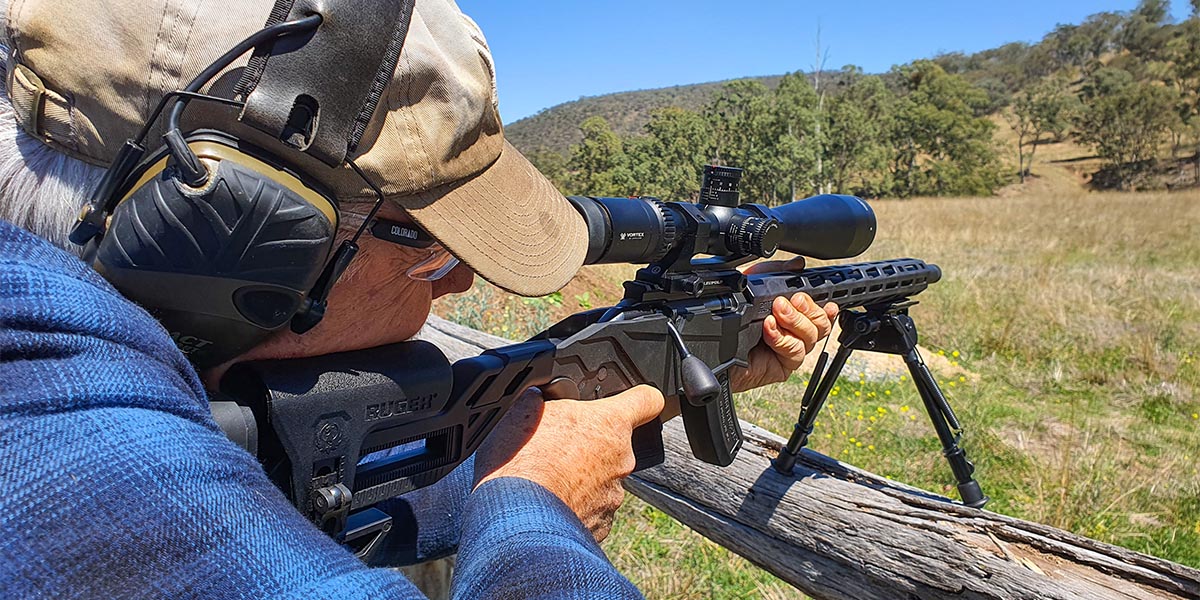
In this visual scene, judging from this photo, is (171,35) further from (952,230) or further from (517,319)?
(952,230)

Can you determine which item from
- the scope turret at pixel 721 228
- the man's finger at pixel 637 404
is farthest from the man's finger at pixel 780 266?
the man's finger at pixel 637 404

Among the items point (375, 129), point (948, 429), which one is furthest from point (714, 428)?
point (375, 129)

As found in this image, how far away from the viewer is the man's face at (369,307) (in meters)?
1.43

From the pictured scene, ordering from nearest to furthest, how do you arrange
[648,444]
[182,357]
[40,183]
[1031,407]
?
[182,357] < [40,183] < [648,444] < [1031,407]

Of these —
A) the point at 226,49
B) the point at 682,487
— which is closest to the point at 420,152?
the point at 226,49

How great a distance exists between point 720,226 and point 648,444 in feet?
2.52

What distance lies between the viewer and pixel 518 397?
1883 mm

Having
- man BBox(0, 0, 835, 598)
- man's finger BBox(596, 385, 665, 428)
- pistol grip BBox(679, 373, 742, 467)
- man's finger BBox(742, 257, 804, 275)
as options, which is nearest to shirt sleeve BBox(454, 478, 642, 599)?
man BBox(0, 0, 835, 598)

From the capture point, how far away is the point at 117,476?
816mm

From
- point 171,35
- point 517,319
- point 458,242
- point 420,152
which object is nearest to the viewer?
point 171,35

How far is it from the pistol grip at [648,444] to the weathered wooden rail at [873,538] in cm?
103

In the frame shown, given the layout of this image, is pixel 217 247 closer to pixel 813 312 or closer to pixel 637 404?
pixel 637 404

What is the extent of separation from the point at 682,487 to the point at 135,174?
275 centimetres

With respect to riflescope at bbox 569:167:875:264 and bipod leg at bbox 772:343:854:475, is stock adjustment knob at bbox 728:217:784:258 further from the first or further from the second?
bipod leg at bbox 772:343:854:475
